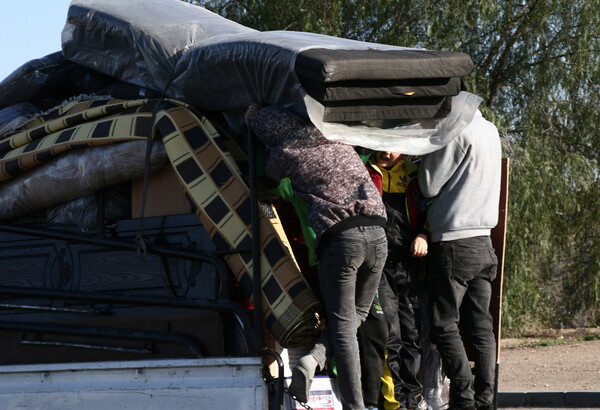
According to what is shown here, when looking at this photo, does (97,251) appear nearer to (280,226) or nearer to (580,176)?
(280,226)

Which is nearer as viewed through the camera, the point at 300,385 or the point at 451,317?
the point at 300,385

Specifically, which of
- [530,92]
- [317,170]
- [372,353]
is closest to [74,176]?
[317,170]

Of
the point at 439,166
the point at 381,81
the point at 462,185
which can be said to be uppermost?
the point at 381,81

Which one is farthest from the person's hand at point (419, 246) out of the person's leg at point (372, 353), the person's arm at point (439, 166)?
the person's leg at point (372, 353)

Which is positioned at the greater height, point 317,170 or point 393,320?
point 317,170

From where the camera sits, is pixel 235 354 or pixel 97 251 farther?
pixel 97 251

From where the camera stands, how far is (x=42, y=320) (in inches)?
163

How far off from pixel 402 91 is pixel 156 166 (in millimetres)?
1264

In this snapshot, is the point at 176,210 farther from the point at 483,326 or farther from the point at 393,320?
the point at 483,326

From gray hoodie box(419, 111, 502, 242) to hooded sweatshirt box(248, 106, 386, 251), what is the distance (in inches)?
28.8

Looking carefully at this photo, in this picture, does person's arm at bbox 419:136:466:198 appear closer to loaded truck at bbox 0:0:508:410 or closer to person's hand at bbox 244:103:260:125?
loaded truck at bbox 0:0:508:410

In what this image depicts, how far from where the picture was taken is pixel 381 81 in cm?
365

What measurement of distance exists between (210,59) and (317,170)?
850mm

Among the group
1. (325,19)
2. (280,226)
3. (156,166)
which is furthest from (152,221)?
(325,19)
